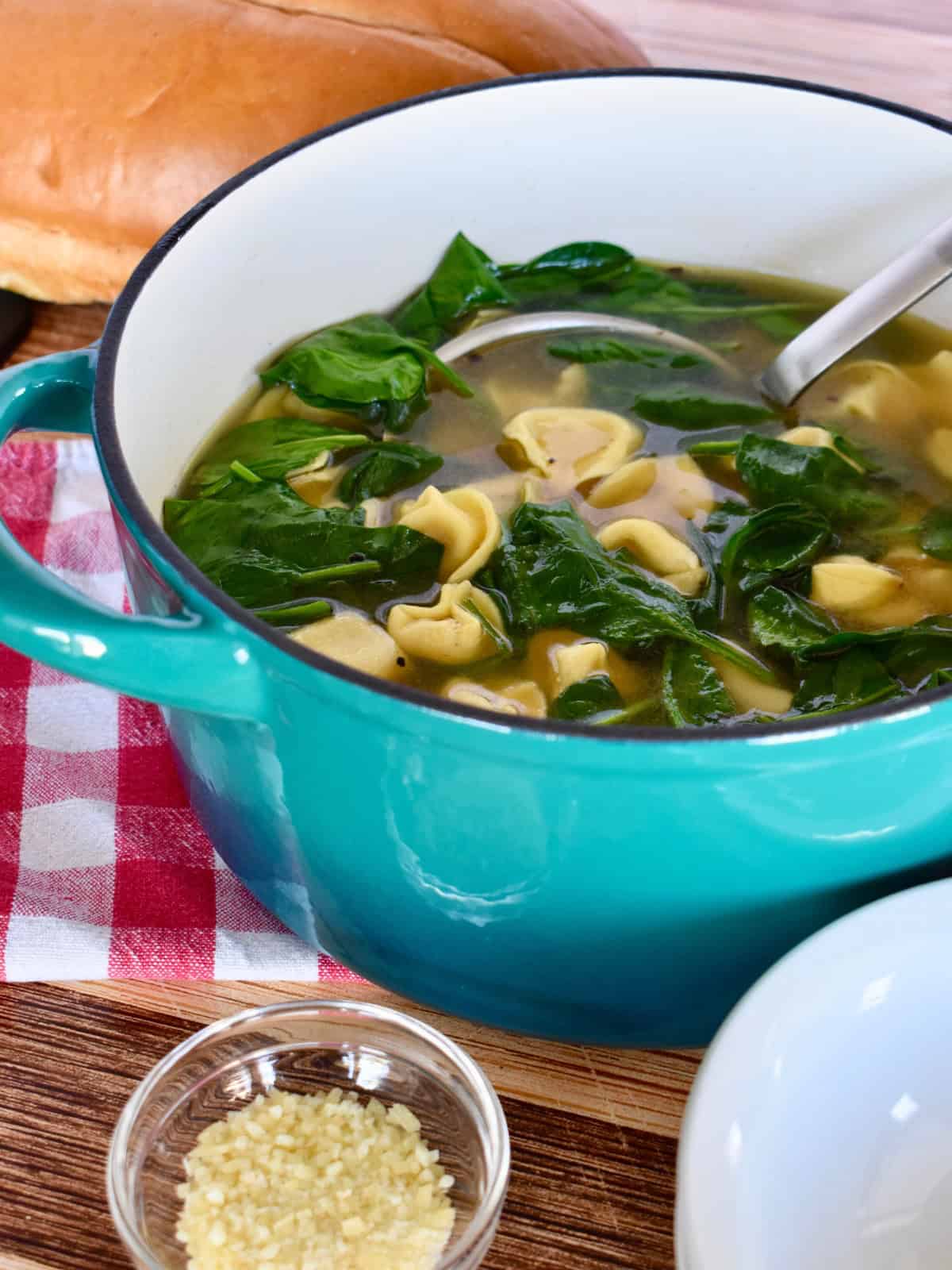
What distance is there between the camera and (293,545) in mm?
1637

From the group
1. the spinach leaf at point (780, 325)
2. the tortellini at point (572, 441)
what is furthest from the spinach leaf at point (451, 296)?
the spinach leaf at point (780, 325)

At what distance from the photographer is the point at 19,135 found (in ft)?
7.91

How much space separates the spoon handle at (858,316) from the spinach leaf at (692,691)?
1.91ft

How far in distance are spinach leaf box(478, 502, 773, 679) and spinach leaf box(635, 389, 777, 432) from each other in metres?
0.32

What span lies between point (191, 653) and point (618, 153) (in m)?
1.23

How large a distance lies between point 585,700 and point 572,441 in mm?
490

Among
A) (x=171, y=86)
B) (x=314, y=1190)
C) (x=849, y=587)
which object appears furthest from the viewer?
(x=171, y=86)

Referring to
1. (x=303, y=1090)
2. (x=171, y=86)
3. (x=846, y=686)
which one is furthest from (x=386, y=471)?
(x=171, y=86)

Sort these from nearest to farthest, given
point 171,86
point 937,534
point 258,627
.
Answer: point 258,627 < point 937,534 < point 171,86

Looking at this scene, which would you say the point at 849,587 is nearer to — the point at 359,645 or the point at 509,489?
the point at 509,489

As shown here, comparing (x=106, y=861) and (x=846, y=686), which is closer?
(x=846, y=686)

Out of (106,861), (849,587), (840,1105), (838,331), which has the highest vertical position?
(838,331)

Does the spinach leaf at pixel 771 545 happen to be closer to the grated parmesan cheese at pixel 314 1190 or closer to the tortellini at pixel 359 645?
the tortellini at pixel 359 645

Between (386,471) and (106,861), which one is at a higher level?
(386,471)
